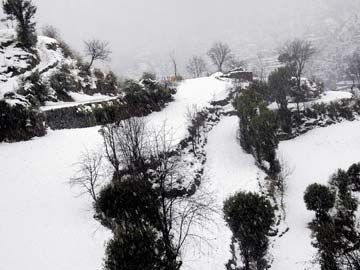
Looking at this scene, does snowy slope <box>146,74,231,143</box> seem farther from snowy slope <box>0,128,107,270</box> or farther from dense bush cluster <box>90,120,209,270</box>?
dense bush cluster <box>90,120,209,270</box>

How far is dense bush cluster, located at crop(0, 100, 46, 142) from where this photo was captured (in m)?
31.0

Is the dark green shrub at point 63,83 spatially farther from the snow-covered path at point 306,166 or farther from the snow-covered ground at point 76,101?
the snow-covered path at point 306,166

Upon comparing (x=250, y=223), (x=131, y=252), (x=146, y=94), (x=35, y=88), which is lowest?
(x=250, y=223)

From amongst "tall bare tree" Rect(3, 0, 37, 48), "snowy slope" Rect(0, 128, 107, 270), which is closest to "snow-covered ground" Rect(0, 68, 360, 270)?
"snowy slope" Rect(0, 128, 107, 270)

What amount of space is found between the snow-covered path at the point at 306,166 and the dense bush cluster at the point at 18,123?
25990mm

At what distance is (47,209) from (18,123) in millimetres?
13086

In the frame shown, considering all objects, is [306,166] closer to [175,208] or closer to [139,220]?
[175,208]

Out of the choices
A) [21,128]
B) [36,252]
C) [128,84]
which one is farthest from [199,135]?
[36,252]

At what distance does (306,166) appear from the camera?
44125 millimetres

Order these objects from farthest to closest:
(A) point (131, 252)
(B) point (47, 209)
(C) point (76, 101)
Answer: (C) point (76, 101)
(B) point (47, 209)
(A) point (131, 252)

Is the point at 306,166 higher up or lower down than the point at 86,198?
lower down

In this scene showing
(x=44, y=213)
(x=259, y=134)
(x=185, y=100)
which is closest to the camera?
(x=44, y=213)

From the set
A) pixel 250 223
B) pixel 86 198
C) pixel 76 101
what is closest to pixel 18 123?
pixel 86 198

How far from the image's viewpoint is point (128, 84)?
156ft
